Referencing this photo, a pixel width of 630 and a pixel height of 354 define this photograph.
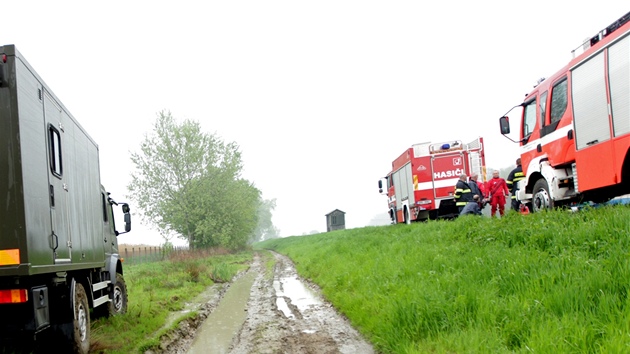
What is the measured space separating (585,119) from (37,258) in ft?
27.5

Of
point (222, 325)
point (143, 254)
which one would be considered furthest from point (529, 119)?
point (143, 254)

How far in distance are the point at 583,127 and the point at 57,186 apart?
27.0ft

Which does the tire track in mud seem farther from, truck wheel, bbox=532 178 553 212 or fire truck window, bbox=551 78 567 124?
fire truck window, bbox=551 78 567 124

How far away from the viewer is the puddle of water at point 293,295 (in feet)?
32.4

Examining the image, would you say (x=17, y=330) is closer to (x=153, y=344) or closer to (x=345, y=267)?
(x=153, y=344)

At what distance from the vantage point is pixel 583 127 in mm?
8164

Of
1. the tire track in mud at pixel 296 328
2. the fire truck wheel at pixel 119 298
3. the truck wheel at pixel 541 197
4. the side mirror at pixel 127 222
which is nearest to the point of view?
the tire track in mud at pixel 296 328

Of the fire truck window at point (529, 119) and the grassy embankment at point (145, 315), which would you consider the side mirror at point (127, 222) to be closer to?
the grassy embankment at point (145, 315)

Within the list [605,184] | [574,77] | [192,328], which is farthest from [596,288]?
[192,328]

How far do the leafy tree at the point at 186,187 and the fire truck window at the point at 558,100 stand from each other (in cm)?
3339

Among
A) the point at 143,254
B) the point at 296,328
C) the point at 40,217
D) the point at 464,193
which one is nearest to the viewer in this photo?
the point at 40,217

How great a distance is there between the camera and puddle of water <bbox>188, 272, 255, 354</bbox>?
7.18m

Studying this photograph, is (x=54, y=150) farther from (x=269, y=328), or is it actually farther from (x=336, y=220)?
(x=336, y=220)

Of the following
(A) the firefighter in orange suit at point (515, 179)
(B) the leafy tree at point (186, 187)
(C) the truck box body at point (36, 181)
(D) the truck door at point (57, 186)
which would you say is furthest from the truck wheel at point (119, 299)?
(B) the leafy tree at point (186, 187)
